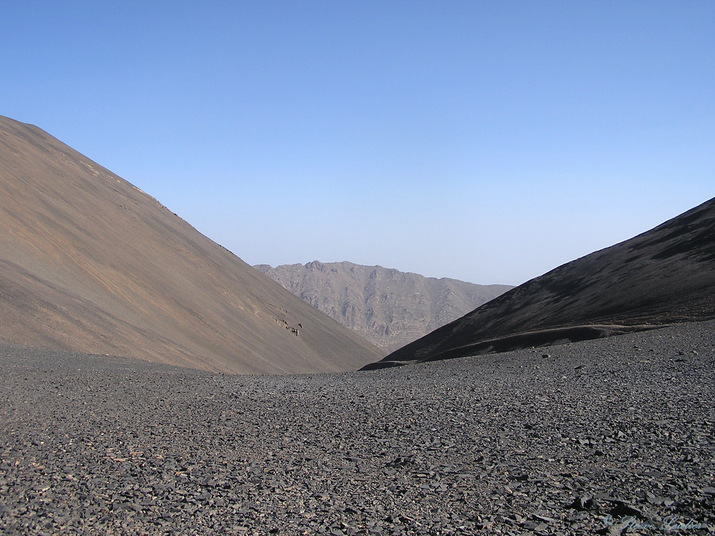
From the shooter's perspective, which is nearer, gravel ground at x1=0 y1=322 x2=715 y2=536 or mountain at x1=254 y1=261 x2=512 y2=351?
gravel ground at x1=0 y1=322 x2=715 y2=536

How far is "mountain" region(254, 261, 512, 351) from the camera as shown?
150250 mm

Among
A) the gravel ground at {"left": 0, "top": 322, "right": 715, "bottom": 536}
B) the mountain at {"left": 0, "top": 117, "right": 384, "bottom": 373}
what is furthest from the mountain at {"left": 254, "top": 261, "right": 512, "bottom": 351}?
the gravel ground at {"left": 0, "top": 322, "right": 715, "bottom": 536}

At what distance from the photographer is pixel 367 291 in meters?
176

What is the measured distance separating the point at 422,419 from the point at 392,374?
7473 mm

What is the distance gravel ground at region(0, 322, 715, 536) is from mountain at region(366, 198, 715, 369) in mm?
11320

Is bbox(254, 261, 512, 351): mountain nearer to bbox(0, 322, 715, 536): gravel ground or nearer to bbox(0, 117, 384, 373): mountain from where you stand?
bbox(0, 117, 384, 373): mountain

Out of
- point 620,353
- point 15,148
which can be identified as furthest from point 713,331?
point 15,148

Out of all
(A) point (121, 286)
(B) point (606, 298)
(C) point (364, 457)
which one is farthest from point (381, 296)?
(C) point (364, 457)

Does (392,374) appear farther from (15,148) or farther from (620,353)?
(15,148)

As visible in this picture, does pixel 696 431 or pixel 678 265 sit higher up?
pixel 678 265

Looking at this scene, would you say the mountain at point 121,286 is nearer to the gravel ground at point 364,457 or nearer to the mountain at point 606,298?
the mountain at point 606,298

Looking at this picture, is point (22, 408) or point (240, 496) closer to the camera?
point (240, 496)

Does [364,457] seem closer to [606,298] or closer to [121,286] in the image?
[606,298]

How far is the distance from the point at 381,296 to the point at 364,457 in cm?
16396
